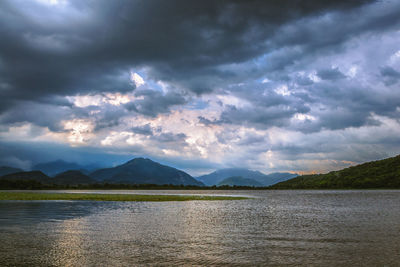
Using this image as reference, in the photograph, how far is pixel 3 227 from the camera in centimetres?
4178

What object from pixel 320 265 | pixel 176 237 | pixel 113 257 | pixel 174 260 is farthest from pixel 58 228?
pixel 320 265

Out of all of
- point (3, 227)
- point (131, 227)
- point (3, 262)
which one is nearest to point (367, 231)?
point (131, 227)

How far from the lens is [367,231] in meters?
38.2

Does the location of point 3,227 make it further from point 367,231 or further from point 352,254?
point 367,231

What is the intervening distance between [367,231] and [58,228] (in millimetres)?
40389

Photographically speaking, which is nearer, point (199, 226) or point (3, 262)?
point (3, 262)

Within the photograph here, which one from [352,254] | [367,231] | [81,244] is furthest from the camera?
[367,231]

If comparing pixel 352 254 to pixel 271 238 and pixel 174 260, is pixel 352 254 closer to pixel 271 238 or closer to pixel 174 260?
pixel 271 238

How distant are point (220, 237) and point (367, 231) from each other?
19064mm

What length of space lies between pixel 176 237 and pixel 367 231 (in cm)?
2395

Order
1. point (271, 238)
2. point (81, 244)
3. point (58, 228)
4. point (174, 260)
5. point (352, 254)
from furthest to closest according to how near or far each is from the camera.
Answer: point (58, 228) → point (271, 238) → point (81, 244) → point (352, 254) → point (174, 260)

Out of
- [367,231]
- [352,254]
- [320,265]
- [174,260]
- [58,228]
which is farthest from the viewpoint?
[58,228]

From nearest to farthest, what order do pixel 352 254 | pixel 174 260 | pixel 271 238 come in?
pixel 174 260, pixel 352 254, pixel 271 238

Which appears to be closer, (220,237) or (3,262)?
(3,262)
